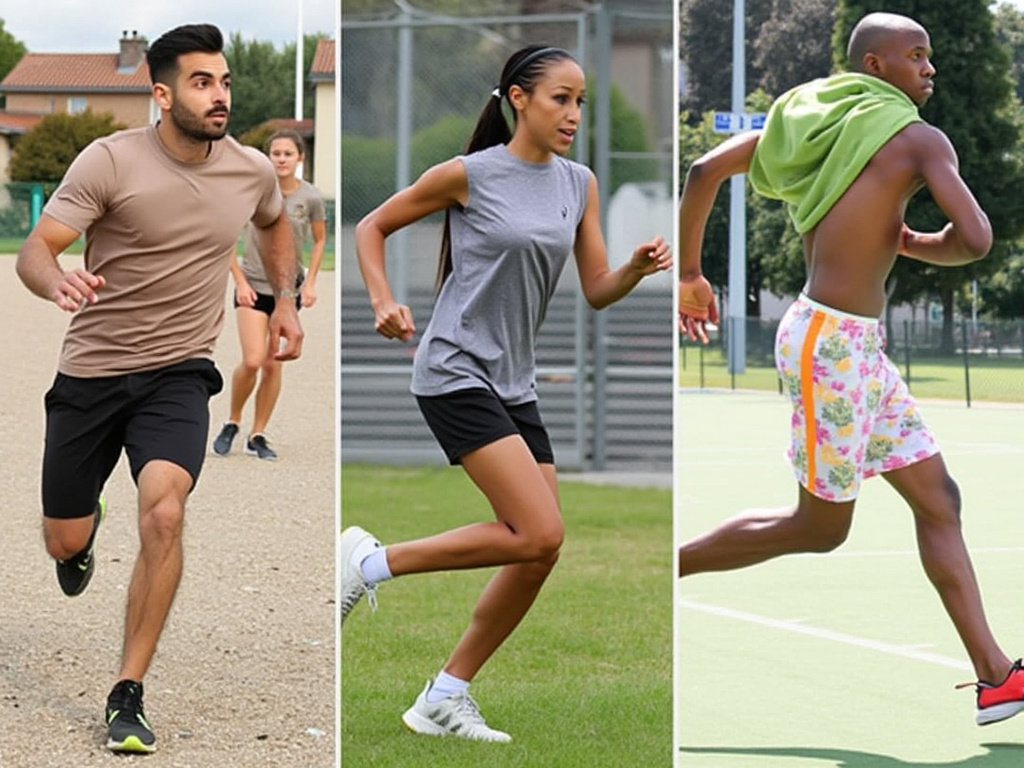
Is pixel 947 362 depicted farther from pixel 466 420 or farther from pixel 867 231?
pixel 466 420

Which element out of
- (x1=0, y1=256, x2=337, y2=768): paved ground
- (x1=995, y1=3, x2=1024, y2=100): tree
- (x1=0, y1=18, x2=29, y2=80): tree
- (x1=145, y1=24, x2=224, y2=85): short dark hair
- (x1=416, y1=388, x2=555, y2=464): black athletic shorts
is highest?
(x1=0, y1=18, x2=29, y2=80): tree

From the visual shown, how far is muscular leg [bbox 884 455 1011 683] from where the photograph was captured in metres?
5.39

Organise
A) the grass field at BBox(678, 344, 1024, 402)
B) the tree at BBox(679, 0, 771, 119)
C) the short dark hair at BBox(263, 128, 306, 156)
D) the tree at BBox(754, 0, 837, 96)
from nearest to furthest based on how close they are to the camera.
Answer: the tree at BBox(679, 0, 771, 119) < the short dark hair at BBox(263, 128, 306, 156) < the tree at BBox(754, 0, 837, 96) < the grass field at BBox(678, 344, 1024, 402)

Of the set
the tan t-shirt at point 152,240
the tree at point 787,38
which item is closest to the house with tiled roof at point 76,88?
the tree at point 787,38

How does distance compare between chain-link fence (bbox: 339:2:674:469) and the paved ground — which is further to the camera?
chain-link fence (bbox: 339:2:674:469)

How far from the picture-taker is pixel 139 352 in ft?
18.4

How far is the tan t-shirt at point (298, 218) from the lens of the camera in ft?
35.2

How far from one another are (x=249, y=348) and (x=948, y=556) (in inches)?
Answer: 262

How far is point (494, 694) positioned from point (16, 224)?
36.0 meters

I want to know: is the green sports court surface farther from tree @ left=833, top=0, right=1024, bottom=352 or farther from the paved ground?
tree @ left=833, top=0, right=1024, bottom=352

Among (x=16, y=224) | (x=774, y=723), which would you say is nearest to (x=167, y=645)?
(x=774, y=723)

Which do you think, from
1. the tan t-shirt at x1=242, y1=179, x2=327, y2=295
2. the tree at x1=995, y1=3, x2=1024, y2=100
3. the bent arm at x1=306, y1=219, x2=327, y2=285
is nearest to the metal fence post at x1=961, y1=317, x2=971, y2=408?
the tree at x1=995, y1=3, x2=1024, y2=100

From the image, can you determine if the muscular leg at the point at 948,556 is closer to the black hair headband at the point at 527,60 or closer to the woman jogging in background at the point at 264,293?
the black hair headband at the point at 527,60

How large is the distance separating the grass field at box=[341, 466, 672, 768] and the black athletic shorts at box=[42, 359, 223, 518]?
2.93 ft
